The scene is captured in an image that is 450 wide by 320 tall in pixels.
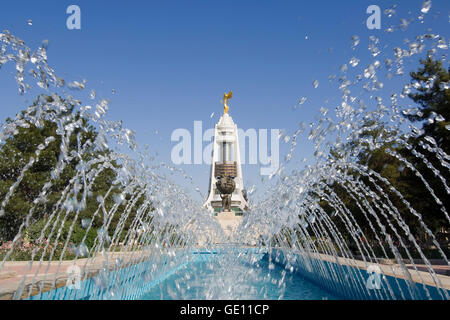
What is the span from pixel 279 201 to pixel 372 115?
12.4 feet

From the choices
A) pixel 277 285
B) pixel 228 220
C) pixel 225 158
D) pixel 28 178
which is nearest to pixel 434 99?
pixel 277 285

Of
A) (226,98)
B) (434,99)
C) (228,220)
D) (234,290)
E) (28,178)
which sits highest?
(226,98)

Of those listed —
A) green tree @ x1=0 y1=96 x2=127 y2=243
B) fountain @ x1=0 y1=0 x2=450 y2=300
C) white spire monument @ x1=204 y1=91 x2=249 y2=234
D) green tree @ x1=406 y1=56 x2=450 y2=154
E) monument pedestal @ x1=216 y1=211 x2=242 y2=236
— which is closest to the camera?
fountain @ x1=0 y1=0 x2=450 y2=300

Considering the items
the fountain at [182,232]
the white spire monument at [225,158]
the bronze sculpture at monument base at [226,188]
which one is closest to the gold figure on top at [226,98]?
the white spire monument at [225,158]

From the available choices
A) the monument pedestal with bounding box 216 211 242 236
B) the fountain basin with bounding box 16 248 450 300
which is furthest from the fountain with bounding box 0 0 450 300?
the monument pedestal with bounding box 216 211 242 236

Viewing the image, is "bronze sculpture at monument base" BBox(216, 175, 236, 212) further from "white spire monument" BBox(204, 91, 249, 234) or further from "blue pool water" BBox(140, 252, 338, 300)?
"blue pool water" BBox(140, 252, 338, 300)

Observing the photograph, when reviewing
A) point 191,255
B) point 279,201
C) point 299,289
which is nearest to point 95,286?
point 299,289

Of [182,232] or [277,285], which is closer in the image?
[277,285]

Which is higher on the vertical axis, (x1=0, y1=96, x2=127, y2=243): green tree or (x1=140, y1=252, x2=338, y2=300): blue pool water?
(x1=0, y1=96, x2=127, y2=243): green tree

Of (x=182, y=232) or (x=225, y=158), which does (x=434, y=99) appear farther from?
(x=225, y=158)

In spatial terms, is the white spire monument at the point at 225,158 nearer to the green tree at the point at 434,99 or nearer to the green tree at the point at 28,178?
the green tree at the point at 28,178

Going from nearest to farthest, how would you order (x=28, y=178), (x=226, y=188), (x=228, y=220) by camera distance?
(x=28, y=178) → (x=228, y=220) → (x=226, y=188)
